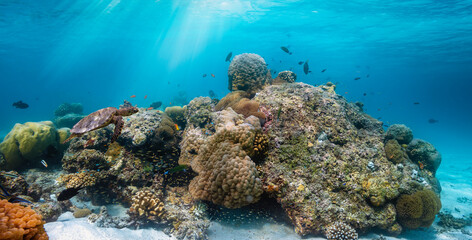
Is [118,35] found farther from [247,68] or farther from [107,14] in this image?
[247,68]

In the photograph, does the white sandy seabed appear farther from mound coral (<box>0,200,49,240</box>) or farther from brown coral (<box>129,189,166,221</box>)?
mound coral (<box>0,200,49,240</box>)

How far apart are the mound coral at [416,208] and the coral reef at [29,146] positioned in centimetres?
1169

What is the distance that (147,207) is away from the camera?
16.6 ft

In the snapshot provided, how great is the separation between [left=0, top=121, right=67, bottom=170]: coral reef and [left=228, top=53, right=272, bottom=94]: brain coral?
316 inches

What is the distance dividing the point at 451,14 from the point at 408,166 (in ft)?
89.1

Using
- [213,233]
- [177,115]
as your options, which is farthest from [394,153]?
[177,115]

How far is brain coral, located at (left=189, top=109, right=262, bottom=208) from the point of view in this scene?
429 centimetres

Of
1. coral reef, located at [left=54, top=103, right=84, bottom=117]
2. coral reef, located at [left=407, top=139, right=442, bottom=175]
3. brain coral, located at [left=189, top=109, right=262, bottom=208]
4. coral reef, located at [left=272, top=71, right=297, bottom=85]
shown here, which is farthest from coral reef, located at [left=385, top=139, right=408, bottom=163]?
coral reef, located at [left=54, top=103, right=84, bottom=117]

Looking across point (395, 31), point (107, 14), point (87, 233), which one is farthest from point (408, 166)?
point (107, 14)

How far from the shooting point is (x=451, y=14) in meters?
21.3

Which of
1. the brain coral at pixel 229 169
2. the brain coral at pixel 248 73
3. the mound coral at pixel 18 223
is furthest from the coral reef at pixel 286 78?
the mound coral at pixel 18 223

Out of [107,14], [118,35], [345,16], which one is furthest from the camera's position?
[118,35]

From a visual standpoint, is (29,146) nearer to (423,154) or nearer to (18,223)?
(18,223)

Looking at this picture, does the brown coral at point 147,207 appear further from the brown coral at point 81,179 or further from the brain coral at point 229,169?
the brown coral at point 81,179
